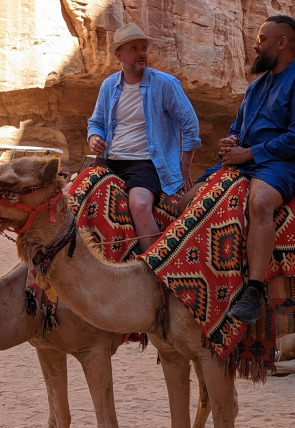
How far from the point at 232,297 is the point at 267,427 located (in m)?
2.16

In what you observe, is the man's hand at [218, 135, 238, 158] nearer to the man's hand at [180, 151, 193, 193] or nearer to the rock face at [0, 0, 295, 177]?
the man's hand at [180, 151, 193, 193]

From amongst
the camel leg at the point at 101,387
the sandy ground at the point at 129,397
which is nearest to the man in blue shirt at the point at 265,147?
the camel leg at the point at 101,387

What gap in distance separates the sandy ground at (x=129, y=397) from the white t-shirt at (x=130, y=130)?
2.26 meters

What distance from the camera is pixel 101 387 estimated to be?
391 cm

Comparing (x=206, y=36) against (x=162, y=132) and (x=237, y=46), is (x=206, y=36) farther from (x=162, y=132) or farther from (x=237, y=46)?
(x=162, y=132)

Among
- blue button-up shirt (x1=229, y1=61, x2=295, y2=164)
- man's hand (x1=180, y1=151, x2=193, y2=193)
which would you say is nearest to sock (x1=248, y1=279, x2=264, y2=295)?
blue button-up shirt (x1=229, y1=61, x2=295, y2=164)

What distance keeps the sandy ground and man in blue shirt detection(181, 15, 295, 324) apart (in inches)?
88.8

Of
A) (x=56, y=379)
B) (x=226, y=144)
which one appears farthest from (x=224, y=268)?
(x=56, y=379)

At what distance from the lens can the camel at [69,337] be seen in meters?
3.91

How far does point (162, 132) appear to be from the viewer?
15.0 ft

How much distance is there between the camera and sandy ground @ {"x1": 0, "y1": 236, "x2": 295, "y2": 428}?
5398 millimetres

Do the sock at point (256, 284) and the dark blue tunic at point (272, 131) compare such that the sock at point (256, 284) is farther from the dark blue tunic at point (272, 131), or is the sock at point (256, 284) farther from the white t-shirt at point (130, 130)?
the white t-shirt at point (130, 130)

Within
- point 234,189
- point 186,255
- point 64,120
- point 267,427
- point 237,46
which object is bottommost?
point 267,427

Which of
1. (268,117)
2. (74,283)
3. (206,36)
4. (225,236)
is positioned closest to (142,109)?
(268,117)
